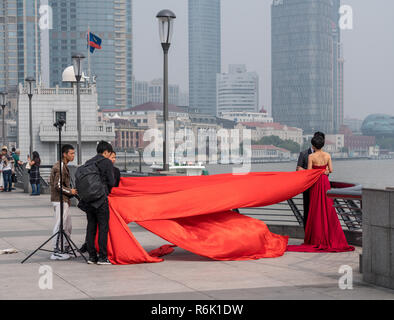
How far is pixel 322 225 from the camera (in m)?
10.9

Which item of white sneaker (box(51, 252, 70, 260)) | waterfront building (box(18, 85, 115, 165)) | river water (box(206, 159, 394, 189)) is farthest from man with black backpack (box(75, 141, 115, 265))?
waterfront building (box(18, 85, 115, 165))

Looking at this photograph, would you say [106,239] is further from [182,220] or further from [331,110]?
[331,110]

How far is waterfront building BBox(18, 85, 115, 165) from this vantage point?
89375 millimetres

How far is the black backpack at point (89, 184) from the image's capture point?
973 cm

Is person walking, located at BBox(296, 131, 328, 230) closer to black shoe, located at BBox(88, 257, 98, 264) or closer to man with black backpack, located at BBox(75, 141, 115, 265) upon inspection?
man with black backpack, located at BBox(75, 141, 115, 265)

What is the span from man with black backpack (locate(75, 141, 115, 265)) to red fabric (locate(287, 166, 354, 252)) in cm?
298

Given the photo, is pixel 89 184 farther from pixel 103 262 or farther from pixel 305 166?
pixel 305 166

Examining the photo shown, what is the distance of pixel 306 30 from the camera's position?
620 feet

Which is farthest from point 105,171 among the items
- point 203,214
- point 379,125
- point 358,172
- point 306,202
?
point 379,125

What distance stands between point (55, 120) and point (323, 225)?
277 feet

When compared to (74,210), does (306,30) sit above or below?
above

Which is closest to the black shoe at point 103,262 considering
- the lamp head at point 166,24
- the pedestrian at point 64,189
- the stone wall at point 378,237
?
the pedestrian at point 64,189

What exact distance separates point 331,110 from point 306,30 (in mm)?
22533
